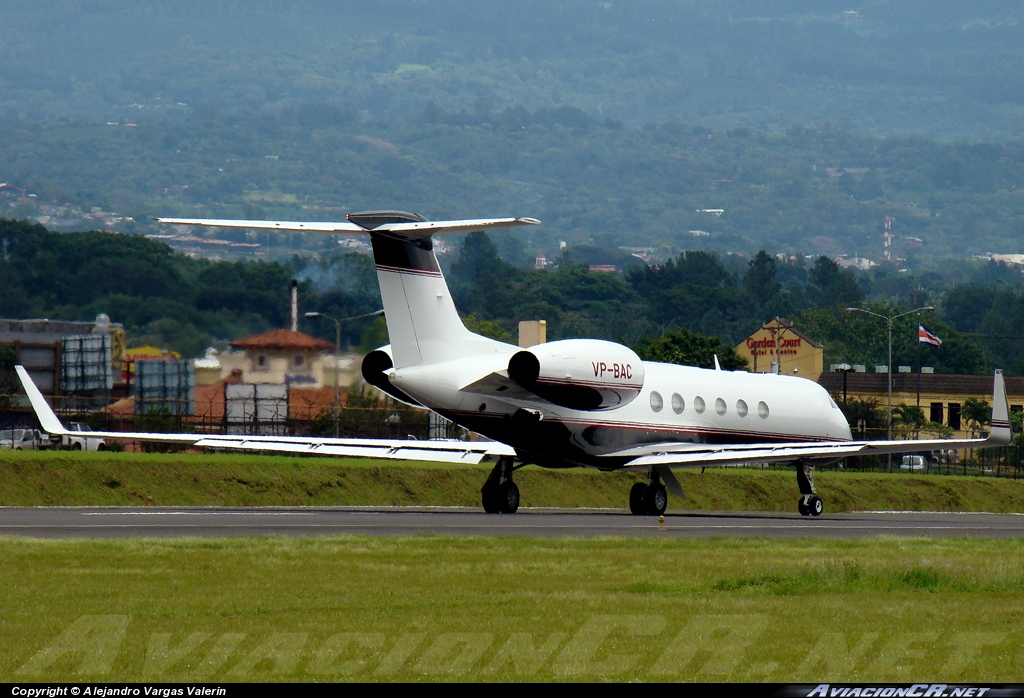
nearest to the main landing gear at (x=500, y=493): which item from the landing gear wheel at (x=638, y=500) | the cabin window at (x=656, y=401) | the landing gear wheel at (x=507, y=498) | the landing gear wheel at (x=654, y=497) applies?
the landing gear wheel at (x=507, y=498)

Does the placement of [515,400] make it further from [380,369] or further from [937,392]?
[937,392]

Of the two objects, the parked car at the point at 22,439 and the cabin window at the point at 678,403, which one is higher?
the cabin window at the point at 678,403

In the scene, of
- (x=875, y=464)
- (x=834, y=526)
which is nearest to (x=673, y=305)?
(x=875, y=464)

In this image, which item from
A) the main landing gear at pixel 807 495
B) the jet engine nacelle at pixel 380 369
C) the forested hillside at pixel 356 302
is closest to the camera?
the jet engine nacelle at pixel 380 369

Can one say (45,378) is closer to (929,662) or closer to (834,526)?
(834,526)

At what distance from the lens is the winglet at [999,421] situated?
29.8 metres

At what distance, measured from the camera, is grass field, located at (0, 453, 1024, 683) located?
33.7ft

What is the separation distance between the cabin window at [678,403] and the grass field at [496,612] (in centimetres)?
1256

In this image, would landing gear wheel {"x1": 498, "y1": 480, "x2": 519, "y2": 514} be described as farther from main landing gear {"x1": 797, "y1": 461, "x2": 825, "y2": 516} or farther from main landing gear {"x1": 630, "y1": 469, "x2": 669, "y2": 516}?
main landing gear {"x1": 797, "y1": 461, "x2": 825, "y2": 516}

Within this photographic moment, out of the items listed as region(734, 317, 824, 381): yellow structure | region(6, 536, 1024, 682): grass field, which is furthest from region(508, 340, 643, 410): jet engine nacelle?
region(734, 317, 824, 381): yellow structure

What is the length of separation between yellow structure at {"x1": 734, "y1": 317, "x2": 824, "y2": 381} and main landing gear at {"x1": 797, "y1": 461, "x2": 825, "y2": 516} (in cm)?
7940

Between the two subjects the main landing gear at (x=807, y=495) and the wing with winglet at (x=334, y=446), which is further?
the main landing gear at (x=807, y=495)

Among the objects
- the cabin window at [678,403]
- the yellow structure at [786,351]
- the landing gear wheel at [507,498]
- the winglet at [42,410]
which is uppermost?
the winglet at [42,410]

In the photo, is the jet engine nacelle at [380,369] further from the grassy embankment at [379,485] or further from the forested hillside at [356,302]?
the forested hillside at [356,302]
